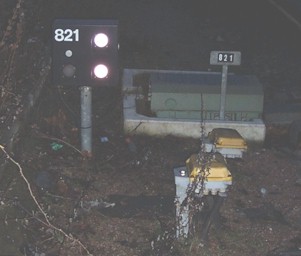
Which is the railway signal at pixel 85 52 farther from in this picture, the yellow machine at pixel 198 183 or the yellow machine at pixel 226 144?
the yellow machine at pixel 198 183

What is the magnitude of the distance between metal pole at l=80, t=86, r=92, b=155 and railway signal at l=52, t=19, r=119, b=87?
1.13 ft

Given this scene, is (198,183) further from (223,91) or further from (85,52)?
(223,91)

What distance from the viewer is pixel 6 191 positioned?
615 cm

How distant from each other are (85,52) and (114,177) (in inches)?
51.5

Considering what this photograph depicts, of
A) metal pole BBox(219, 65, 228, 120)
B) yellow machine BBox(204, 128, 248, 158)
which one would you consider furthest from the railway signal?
metal pole BBox(219, 65, 228, 120)

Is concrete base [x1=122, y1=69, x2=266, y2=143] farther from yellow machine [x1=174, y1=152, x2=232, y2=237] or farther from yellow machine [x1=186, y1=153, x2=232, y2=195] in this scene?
yellow machine [x1=186, y1=153, x2=232, y2=195]

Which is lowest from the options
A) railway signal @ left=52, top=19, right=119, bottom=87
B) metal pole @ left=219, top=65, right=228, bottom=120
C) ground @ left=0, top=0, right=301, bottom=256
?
ground @ left=0, top=0, right=301, bottom=256

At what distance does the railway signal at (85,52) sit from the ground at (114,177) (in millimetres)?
712

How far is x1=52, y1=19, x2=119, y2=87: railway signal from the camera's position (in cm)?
621

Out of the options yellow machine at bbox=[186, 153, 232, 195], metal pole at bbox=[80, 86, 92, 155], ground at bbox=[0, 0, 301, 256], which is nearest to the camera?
yellow machine at bbox=[186, 153, 232, 195]

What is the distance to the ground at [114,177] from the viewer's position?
5.66 m

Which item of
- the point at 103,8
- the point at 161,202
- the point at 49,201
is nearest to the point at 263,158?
the point at 161,202

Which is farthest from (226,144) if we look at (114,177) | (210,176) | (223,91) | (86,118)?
(223,91)

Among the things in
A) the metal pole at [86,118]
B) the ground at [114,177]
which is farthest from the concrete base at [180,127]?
the metal pole at [86,118]
